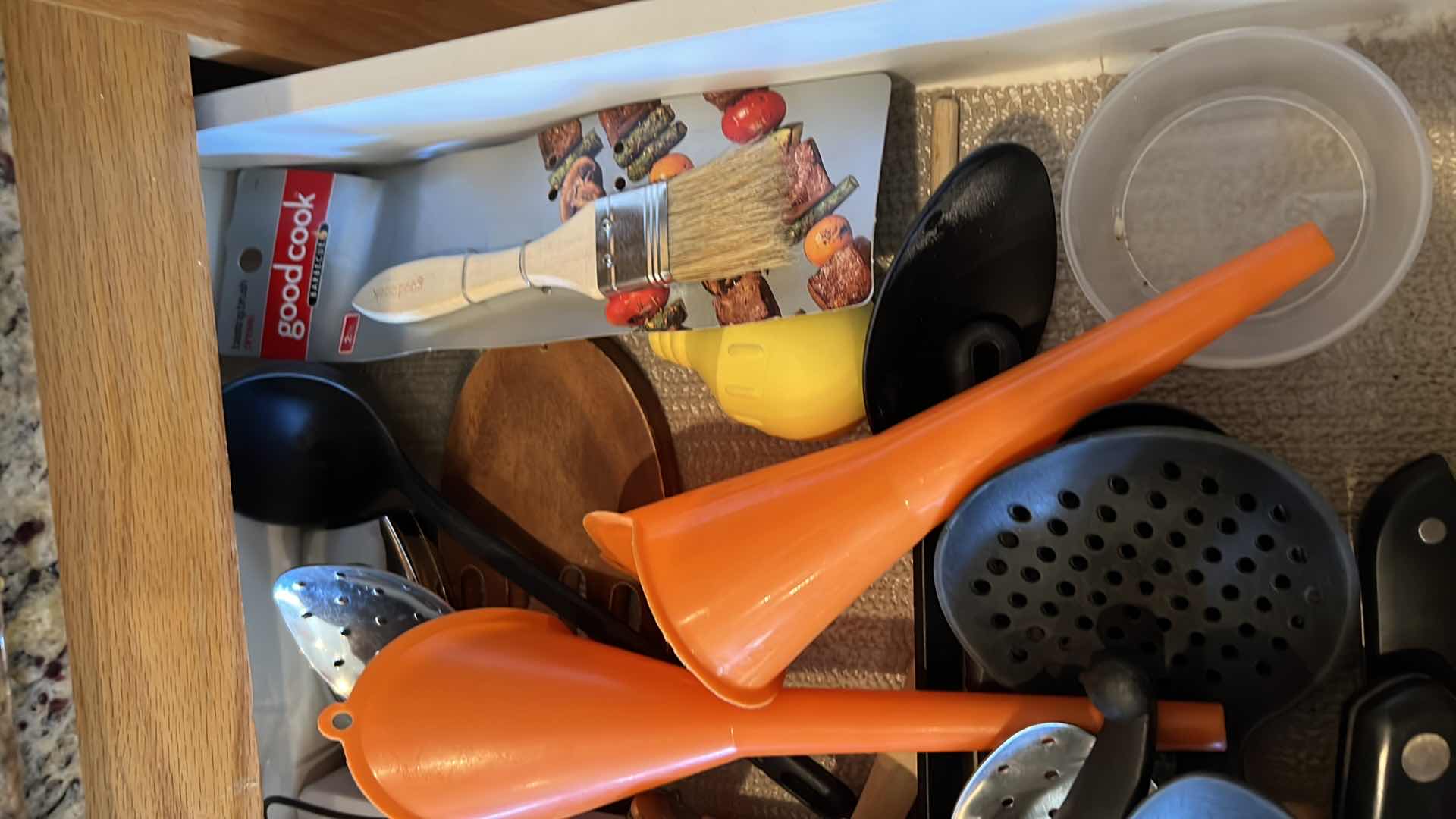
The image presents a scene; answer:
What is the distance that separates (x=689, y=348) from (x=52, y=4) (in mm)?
402

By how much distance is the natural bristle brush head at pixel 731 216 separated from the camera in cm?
57

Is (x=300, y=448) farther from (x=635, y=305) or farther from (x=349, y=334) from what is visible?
(x=635, y=305)

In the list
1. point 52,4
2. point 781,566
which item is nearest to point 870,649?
point 781,566

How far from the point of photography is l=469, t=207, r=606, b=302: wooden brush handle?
62 cm

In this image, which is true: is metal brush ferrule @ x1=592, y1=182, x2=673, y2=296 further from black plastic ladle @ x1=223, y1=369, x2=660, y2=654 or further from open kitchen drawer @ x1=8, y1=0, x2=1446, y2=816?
black plastic ladle @ x1=223, y1=369, x2=660, y2=654

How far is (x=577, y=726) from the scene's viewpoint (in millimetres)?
515

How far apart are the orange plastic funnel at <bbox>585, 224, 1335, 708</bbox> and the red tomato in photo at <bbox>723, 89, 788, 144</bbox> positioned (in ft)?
0.71

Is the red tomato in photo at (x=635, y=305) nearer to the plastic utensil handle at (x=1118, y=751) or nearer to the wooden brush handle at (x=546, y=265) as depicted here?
the wooden brush handle at (x=546, y=265)

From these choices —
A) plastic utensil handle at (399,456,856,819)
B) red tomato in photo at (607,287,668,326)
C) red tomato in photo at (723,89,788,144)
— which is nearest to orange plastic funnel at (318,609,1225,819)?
plastic utensil handle at (399,456,856,819)

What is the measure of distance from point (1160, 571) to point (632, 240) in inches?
14.0

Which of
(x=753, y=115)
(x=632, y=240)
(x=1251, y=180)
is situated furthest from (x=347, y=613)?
(x=1251, y=180)

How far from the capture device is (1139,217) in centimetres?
56

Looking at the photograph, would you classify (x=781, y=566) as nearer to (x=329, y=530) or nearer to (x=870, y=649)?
(x=870, y=649)

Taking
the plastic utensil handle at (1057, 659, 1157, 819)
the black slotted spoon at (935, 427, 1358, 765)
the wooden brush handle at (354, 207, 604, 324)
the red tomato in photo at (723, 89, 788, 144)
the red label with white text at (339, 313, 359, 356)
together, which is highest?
the red tomato in photo at (723, 89, 788, 144)
